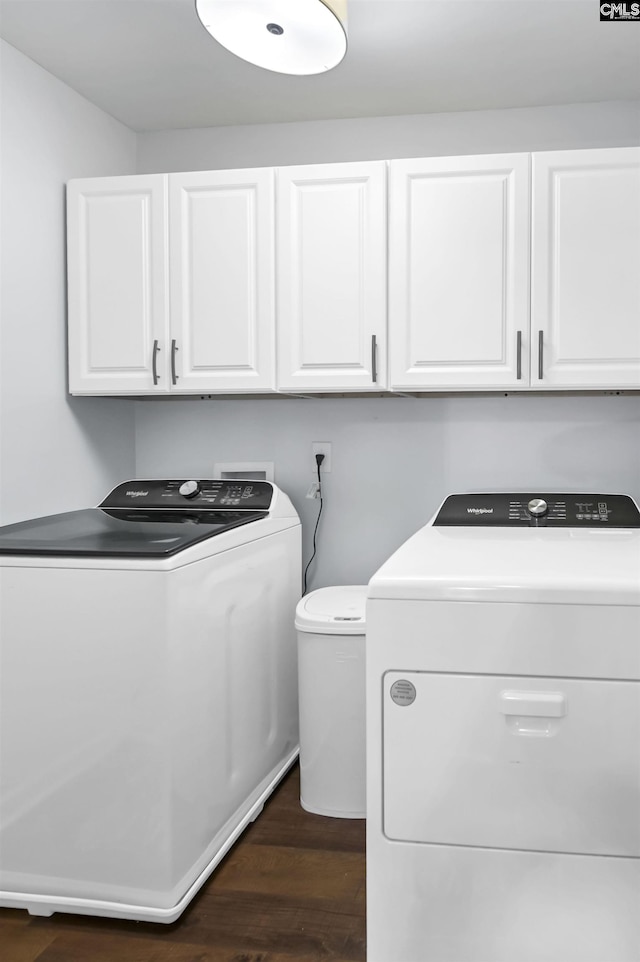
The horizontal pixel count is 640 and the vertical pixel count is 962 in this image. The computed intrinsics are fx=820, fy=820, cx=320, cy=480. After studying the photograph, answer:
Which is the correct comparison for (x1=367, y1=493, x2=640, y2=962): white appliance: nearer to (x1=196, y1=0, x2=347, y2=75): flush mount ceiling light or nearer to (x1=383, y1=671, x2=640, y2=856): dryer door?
(x1=383, y1=671, x2=640, y2=856): dryer door

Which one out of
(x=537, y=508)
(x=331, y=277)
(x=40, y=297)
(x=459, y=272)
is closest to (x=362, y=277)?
(x=331, y=277)

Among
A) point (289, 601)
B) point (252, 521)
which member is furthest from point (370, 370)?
point (289, 601)

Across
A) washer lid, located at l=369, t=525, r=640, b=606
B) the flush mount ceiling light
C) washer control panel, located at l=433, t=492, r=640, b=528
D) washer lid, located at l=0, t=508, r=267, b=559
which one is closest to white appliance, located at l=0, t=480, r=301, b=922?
washer lid, located at l=0, t=508, r=267, b=559

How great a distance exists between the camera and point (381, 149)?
2.99 m

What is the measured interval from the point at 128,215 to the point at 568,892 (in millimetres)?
2305

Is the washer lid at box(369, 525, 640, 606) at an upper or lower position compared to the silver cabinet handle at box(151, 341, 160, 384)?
lower

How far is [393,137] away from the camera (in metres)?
2.98

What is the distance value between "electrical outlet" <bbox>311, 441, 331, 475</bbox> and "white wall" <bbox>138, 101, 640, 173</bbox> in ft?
3.42

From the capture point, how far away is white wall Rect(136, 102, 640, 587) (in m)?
2.88

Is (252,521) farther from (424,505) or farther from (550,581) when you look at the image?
(550,581)

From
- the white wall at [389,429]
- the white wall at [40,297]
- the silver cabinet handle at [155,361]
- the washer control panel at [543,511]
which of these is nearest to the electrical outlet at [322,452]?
the white wall at [389,429]

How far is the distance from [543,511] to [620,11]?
1421mm

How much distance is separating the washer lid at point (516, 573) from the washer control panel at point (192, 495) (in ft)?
2.65

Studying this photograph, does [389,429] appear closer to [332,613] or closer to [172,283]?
[332,613]
